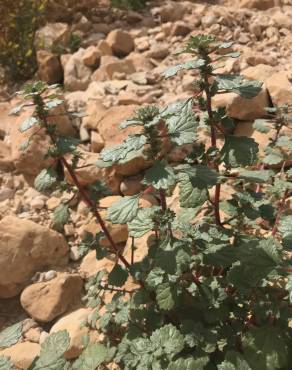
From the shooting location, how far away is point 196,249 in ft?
7.49

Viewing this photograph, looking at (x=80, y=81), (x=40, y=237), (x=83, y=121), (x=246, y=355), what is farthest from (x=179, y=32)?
(x=246, y=355)

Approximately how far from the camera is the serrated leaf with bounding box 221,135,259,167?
1981mm

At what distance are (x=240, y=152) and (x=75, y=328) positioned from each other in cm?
194

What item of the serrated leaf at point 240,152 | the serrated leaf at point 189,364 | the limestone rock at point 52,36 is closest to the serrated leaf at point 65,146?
the serrated leaf at point 240,152

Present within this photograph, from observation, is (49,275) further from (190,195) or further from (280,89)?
(280,89)

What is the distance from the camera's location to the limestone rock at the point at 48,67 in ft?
17.5

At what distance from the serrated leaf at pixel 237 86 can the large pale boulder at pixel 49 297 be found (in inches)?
85.6

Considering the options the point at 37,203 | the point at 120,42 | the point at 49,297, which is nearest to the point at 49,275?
the point at 49,297

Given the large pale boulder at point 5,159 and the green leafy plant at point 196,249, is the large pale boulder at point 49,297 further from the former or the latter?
the large pale boulder at point 5,159

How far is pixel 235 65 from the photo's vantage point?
459cm

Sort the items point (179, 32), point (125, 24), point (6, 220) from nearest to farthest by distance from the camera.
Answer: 1. point (6, 220)
2. point (179, 32)
3. point (125, 24)

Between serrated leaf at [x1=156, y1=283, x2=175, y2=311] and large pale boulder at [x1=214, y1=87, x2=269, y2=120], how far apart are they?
2.14 m

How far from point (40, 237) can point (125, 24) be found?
12.8 feet

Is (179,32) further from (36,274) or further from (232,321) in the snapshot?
(232,321)
